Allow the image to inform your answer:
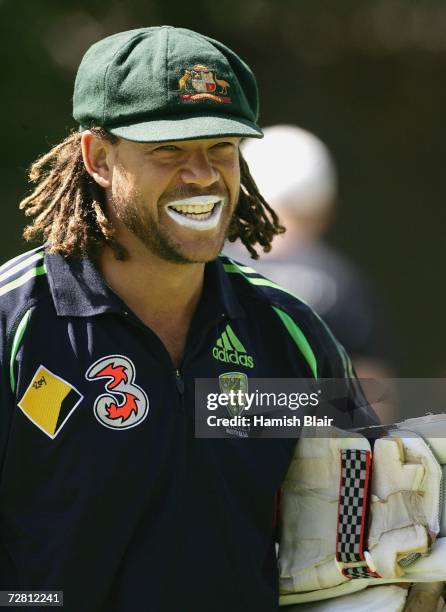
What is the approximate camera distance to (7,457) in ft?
9.41

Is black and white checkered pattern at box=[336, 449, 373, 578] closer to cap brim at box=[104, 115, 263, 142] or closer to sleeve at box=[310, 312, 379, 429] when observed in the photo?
sleeve at box=[310, 312, 379, 429]

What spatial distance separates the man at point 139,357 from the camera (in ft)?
9.46

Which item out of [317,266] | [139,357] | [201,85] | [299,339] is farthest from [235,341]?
[317,266]

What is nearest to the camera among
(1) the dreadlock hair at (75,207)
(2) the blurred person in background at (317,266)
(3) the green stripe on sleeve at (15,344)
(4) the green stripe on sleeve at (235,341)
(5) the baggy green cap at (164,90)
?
(3) the green stripe on sleeve at (15,344)

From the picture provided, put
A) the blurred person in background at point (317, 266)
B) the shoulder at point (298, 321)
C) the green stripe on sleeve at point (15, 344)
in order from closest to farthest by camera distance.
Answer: the green stripe on sleeve at point (15, 344) → the shoulder at point (298, 321) → the blurred person in background at point (317, 266)

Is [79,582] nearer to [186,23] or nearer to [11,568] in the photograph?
[11,568]

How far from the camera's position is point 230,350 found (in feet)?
10.5

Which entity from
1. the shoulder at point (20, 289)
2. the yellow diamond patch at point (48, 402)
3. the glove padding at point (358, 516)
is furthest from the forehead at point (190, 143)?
the glove padding at point (358, 516)

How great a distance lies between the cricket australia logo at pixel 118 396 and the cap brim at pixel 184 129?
0.58 meters

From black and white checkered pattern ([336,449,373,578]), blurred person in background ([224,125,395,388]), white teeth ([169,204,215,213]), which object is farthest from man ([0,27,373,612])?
blurred person in background ([224,125,395,388])

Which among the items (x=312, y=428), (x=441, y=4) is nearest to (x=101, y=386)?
(x=312, y=428)

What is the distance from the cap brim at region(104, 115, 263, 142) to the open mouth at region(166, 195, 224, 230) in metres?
0.18

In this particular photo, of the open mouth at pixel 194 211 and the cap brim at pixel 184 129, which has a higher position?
the cap brim at pixel 184 129

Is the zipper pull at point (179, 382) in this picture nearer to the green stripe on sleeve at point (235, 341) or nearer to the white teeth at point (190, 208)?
the green stripe on sleeve at point (235, 341)
